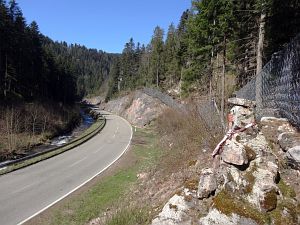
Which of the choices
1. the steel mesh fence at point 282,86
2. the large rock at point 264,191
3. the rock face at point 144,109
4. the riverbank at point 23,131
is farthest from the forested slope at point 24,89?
the large rock at point 264,191

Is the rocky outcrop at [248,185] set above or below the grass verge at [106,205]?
above

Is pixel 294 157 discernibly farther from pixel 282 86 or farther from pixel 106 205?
pixel 106 205

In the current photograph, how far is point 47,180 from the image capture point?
68.7 ft

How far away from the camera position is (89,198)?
17.7 meters

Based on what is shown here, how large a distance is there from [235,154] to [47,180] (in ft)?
51.4

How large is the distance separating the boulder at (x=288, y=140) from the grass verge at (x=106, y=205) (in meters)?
3.32

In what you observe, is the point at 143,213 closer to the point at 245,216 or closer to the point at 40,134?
the point at 245,216

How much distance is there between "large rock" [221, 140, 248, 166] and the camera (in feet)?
24.4

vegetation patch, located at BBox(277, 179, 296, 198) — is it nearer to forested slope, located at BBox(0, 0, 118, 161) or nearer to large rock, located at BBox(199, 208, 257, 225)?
large rock, located at BBox(199, 208, 257, 225)

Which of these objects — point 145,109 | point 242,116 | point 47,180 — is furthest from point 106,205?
point 145,109

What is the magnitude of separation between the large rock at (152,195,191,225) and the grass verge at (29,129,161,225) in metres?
0.60

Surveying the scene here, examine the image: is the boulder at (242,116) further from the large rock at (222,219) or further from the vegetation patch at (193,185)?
the large rock at (222,219)

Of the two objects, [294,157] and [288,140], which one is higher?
[288,140]

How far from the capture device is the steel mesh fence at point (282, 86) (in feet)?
30.2
